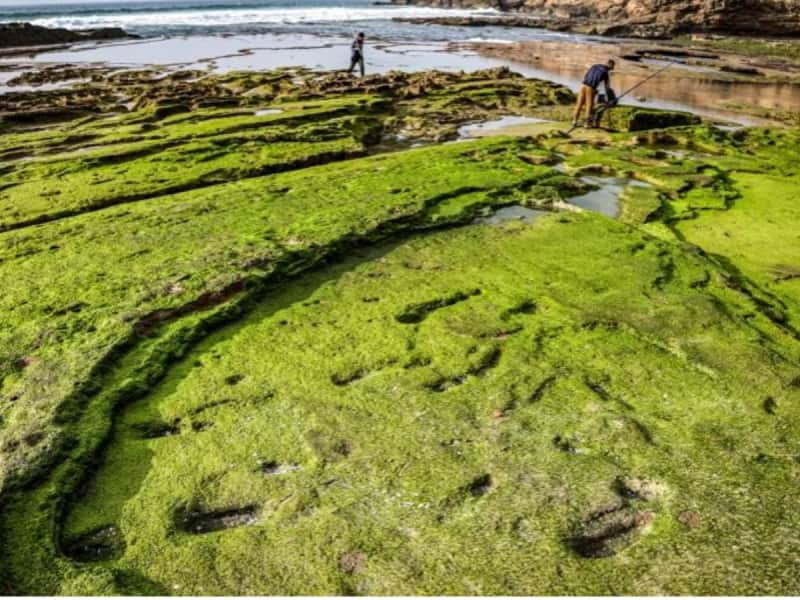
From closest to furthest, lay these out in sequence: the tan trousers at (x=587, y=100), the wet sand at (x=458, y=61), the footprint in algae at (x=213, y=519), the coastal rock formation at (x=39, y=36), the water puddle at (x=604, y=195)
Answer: the footprint in algae at (x=213, y=519) → the water puddle at (x=604, y=195) → the tan trousers at (x=587, y=100) → the wet sand at (x=458, y=61) → the coastal rock formation at (x=39, y=36)

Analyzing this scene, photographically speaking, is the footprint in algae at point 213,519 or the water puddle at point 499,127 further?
the water puddle at point 499,127

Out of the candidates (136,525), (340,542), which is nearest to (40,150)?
(136,525)

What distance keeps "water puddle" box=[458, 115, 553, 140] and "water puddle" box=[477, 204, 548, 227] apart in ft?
20.4

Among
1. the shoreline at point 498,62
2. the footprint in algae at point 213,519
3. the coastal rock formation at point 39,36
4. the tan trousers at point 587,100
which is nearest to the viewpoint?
the footprint in algae at point 213,519

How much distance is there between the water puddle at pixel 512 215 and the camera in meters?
8.52

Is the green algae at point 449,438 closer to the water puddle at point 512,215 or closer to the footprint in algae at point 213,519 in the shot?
the footprint in algae at point 213,519

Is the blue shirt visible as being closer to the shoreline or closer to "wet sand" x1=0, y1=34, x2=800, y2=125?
the shoreline

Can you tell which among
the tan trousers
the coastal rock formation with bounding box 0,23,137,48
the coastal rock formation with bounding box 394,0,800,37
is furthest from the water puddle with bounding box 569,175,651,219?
the coastal rock formation with bounding box 394,0,800,37

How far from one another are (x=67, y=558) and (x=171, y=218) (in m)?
5.62

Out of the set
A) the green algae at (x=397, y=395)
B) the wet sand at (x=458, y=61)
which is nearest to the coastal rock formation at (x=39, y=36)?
the wet sand at (x=458, y=61)

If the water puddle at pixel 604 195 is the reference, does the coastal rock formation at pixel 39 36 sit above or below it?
above

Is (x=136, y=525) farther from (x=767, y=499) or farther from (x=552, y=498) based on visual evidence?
(x=767, y=499)

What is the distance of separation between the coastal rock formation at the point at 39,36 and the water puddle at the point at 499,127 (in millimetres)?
37017

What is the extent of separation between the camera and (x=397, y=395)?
15.9 feet
